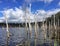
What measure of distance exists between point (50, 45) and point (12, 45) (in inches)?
311

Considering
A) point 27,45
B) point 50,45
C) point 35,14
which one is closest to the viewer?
point 27,45

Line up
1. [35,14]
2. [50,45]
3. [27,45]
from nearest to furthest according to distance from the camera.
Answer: [27,45] → [50,45] → [35,14]

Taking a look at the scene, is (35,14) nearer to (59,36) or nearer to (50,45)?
(59,36)

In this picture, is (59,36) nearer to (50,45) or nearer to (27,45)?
(50,45)

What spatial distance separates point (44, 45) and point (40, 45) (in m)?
1.08

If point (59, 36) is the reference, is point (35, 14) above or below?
above

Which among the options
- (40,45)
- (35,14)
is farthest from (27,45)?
(35,14)

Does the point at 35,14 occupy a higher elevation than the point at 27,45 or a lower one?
higher

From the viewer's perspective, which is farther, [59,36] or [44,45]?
[59,36]

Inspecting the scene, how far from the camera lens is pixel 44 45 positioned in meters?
43.4

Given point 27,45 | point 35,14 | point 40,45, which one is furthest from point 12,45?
point 35,14

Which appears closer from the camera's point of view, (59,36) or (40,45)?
(40,45)

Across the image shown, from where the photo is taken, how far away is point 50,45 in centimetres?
4206

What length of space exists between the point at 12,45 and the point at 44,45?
6.55 metres
